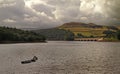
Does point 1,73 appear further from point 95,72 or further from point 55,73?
point 95,72

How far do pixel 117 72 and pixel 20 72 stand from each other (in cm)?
2238

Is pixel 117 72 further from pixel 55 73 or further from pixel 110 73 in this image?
pixel 55 73

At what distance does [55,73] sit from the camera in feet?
196

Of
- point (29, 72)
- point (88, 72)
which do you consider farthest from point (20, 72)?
point (88, 72)

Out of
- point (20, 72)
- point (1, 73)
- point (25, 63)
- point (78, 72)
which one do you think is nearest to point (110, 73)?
point (78, 72)

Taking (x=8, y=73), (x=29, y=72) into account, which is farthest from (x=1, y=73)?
(x=29, y=72)

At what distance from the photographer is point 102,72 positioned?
199 ft

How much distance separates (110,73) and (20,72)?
68.1 ft

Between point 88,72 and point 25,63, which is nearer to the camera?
point 88,72

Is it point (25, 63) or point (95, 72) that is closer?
point (95, 72)

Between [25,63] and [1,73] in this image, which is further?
[25,63]

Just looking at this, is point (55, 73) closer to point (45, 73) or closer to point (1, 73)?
point (45, 73)

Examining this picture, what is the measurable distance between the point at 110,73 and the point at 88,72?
4955mm

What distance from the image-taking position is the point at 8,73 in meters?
60.2
